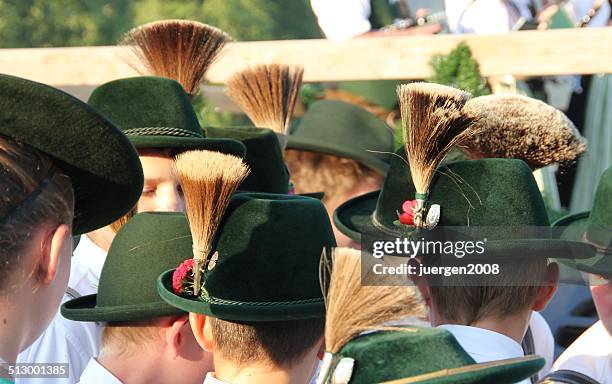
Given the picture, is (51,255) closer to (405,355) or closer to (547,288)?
(405,355)

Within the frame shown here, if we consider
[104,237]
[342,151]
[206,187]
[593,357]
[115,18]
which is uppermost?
[206,187]

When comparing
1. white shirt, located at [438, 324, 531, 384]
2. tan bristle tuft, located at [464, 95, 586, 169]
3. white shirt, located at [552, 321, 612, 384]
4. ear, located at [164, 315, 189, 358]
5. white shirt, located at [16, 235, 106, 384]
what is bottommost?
white shirt, located at [552, 321, 612, 384]

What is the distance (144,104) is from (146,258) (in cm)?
103

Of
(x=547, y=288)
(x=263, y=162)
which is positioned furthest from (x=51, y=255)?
(x=263, y=162)

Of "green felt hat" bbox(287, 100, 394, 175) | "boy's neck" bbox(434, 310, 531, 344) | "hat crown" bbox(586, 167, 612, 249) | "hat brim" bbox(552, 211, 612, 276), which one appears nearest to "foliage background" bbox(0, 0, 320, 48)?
"green felt hat" bbox(287, 100, 394, 175)

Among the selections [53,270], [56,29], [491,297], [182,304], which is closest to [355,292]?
[53,270]

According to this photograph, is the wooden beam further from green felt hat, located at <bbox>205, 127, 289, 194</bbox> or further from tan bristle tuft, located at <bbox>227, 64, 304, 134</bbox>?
green felt hat, located at <bbox>205, 127, 289, 194</bbox>

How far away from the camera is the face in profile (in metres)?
→ 3.72

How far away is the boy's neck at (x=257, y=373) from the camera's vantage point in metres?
2.46

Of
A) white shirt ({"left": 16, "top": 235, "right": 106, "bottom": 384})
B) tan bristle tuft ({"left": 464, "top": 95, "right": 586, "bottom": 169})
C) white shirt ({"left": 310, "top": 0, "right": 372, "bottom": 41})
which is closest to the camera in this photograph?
tan bristle tuft ({"left": 464, "top": 95, "right": 586, "bottom": 169})

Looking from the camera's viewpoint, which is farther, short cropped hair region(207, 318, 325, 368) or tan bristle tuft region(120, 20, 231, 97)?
tan bristle tuft region(120, 20, 231, 97)

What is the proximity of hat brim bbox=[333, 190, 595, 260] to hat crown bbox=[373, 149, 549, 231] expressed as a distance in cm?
5

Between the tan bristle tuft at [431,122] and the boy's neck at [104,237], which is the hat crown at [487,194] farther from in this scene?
the boy's neck at [104,237]

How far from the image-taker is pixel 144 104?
12.8 ft
